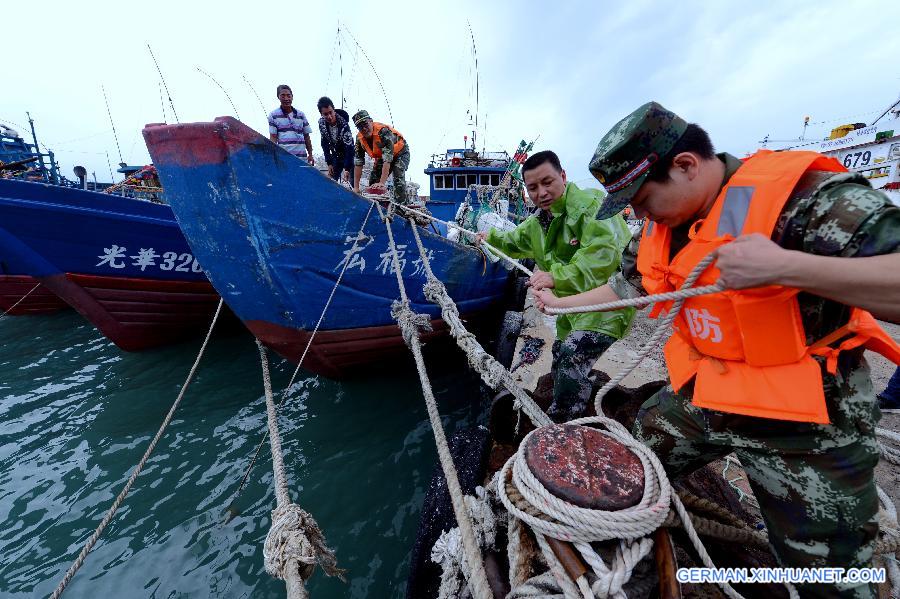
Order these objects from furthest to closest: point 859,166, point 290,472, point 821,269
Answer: point 859,166
point 290,472
point 821,269

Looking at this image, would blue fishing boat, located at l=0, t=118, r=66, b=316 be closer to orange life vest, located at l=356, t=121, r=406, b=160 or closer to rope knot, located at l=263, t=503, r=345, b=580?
orange life vest, located at l=356, t=121, r=406, b=160

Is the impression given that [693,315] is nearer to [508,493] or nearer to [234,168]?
[508,493]

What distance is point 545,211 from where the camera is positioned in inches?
130

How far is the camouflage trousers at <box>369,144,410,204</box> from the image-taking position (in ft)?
18.2

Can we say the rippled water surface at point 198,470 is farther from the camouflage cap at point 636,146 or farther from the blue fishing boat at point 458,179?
the blue fishing boat at point 458,179

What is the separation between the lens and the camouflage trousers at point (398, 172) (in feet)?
18.2

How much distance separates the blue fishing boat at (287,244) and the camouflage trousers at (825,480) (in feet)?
11.0

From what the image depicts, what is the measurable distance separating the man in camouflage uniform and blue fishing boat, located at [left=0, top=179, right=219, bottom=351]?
21.0 ft

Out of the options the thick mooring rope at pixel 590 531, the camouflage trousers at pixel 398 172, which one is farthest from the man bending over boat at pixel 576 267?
the camouflage trousers at pixel 398 172

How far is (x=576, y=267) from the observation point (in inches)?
104

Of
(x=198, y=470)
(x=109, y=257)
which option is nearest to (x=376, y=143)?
(x=109, y=257)

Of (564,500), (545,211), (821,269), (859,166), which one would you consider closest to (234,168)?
(545,211)

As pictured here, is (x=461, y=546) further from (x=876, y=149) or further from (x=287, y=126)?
(x=876, y=149)

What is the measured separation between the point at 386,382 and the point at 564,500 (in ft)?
14.0
